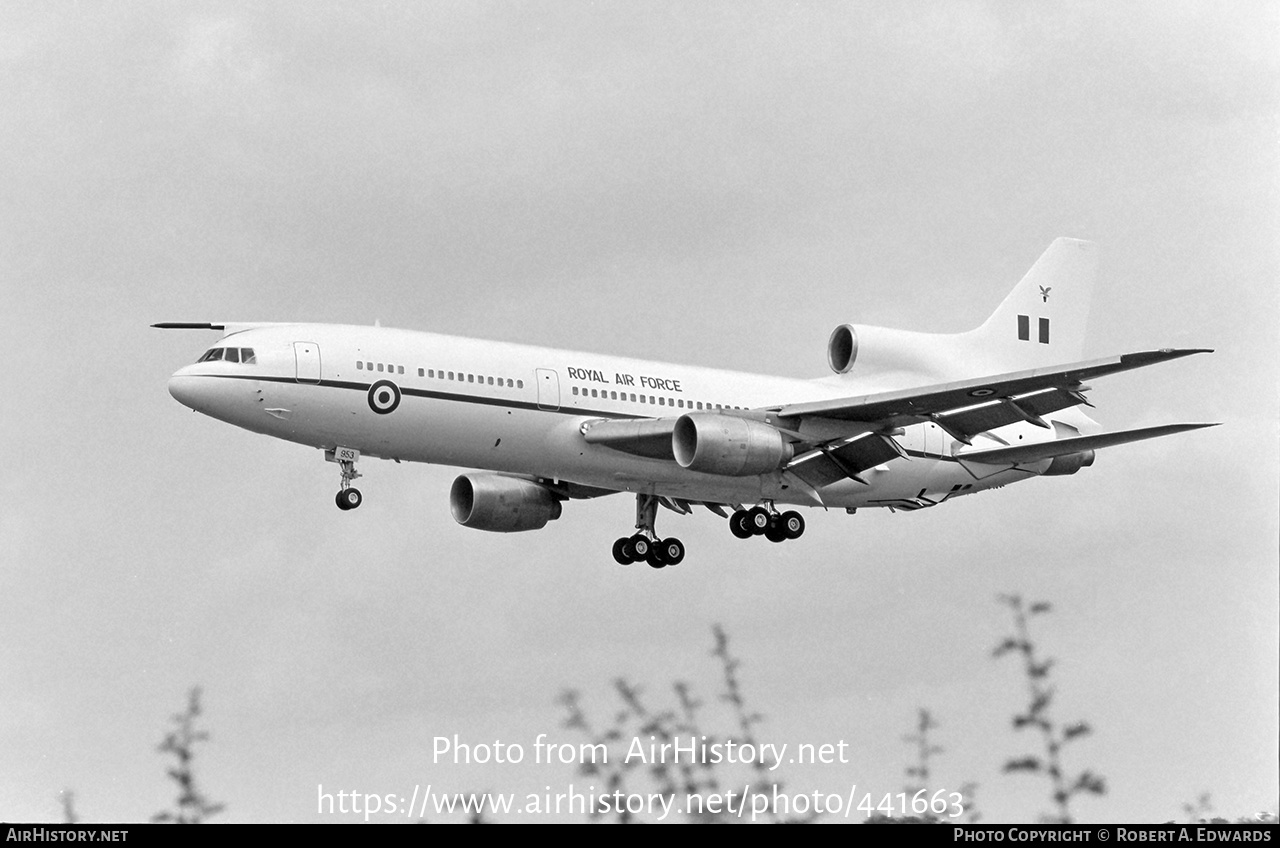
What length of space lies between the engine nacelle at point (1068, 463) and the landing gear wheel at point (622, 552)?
1206 centimetres

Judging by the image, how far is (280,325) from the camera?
40562 mm

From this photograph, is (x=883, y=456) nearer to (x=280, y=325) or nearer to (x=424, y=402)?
(x=424, y=402)

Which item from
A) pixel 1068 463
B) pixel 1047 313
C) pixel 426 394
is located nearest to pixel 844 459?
pixel 1068 463

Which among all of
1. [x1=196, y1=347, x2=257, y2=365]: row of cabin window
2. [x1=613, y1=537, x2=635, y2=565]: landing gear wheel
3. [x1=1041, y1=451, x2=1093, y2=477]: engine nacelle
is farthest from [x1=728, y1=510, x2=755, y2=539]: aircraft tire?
[x1=196, y1=347, x2=257, y2=365]: row of cabin window

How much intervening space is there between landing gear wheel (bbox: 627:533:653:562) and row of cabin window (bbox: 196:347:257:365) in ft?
41.6

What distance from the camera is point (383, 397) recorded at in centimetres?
3975

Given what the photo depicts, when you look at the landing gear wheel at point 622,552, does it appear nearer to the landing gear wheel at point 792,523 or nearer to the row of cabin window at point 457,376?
the landing gear wheel at point 792,523

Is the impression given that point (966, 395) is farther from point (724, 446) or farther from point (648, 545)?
point (648, 545)

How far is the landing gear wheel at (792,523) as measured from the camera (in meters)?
46.4

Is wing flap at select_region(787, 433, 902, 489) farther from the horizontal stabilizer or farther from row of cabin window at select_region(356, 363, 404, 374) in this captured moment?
row of cabin window at select_region(356, 363, 404, 374)

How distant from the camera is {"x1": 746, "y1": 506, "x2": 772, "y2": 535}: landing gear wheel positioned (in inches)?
1828
